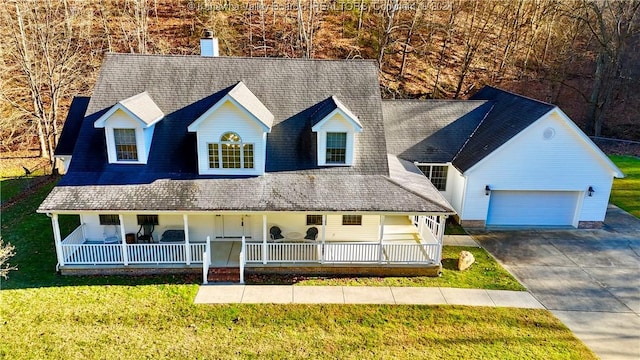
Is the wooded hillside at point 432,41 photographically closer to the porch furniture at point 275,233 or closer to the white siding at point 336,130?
the white siding at point 336,130

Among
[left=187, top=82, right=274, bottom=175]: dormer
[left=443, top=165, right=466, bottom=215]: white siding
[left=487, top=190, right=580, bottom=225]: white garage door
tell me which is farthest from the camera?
[left=487, top=190, right=580, bottom=225]: white garage door

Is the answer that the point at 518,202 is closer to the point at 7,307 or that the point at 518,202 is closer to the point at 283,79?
the point at 283,79

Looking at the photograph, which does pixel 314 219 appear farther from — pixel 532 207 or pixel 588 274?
pixel 532 207

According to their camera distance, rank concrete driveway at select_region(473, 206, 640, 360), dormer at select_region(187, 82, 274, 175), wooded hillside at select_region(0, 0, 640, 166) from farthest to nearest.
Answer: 1. wooded hillside at select_region(0, 0, 640, 166)
2. dormer at select_region(187, 82, 274, 175)
3. concrete driveway at select_region(473, 206, 640, 360)

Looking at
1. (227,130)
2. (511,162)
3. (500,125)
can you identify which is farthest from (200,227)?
(500,125)

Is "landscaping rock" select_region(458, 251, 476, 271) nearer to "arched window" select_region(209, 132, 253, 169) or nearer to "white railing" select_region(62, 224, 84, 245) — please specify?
"arched window" select_region(209, 132, 253, 169)

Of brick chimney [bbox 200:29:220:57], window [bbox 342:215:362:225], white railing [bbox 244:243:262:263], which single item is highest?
brick chimney [bbox 200:29:220:57]

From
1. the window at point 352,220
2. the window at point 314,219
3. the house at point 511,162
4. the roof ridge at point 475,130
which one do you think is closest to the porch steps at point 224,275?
the window at point 314,219

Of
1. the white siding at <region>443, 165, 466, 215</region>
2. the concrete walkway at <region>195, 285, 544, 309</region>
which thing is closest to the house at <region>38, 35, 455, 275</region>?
the concrete walkway at <region>195, 285, 544, 309</region>
